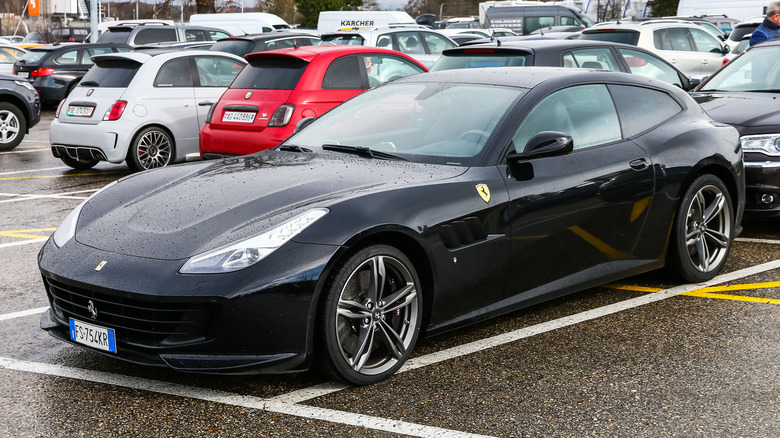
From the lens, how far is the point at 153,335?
4.05 metres

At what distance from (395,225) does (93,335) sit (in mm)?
1431

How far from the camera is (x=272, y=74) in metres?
9.99

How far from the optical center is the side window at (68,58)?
2134 cm

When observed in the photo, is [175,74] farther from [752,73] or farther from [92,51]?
[92,51]

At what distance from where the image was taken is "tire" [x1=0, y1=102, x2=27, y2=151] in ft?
46.8

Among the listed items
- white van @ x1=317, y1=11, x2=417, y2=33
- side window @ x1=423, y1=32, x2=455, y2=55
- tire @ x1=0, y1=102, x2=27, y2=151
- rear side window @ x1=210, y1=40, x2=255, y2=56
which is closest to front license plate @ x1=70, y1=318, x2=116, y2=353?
tire @ x1=0, y1=102, x2=27, y2=151

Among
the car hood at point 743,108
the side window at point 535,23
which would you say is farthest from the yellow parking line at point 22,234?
the side window at point 535,23

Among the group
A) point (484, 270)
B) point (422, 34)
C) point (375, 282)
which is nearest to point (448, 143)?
point (484, 270)

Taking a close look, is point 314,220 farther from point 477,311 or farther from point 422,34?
point 422,34

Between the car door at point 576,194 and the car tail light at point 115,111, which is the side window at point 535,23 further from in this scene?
the car door at point 576,194

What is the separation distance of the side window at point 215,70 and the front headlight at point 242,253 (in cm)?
824

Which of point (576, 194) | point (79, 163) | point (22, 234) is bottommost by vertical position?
point (79, 163)

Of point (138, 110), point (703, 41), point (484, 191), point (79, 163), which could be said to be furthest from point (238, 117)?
point (703, 41)

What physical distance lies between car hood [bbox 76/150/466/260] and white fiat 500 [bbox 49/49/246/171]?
6.27 m
